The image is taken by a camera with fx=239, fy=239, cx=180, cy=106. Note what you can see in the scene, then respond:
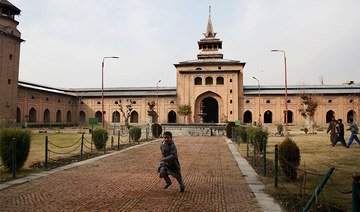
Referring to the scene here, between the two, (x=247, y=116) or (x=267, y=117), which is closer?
(x=267, y=117)

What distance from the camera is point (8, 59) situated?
32.6m

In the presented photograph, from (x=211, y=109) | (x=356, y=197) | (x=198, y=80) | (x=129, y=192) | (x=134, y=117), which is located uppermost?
(x=198, y=80)

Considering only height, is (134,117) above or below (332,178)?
above

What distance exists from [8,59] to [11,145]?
31669 mm

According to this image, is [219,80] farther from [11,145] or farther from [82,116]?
[11,145]

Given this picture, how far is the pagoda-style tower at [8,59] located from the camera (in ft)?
104

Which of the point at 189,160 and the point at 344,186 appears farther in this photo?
the point at 189,160

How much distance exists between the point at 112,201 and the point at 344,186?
5515 mm

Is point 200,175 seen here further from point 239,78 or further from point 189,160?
point 239,78

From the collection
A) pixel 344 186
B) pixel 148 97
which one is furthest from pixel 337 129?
pixel 148 97

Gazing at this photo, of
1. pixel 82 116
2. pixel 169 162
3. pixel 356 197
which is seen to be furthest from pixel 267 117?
pixel 356 197

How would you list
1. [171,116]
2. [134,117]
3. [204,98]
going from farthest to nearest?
[134,117], [171,116], [204,98]

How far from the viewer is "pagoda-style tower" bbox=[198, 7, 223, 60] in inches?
1894

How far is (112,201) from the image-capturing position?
5.01 m
